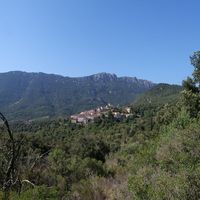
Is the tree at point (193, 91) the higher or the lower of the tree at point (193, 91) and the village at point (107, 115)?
the higher

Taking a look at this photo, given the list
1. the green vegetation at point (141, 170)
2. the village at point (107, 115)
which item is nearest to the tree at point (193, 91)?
the green vegetation at point (141, 170)

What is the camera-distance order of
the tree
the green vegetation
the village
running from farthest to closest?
1. the village
2. the tree
3. the green vegetation

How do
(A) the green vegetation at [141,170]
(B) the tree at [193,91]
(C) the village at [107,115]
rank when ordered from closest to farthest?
(A) the green vegetation at [141,170] < (B) the tree at [193,91] < (C) the village at [107,115]

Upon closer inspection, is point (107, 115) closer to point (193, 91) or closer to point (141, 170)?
point (193, 91)

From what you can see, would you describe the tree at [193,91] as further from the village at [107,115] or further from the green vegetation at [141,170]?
the village at [107,115]

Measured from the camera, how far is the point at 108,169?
2816 centimetres

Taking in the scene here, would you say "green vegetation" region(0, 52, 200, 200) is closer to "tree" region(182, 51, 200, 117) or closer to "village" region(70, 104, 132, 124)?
"tree" region(182, 51, 200, 117)

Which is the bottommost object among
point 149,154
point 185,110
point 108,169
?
point 108,169

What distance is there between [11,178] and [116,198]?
35.1 feet

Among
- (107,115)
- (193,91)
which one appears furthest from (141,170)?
(107,115)

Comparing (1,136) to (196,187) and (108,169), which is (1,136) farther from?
(108,169)

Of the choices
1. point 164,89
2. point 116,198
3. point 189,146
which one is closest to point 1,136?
point 189,146

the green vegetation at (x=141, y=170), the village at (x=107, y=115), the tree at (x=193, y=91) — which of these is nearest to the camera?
the green vegetation at (x=141, y=170)

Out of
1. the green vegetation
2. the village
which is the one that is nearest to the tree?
the green vegetation
